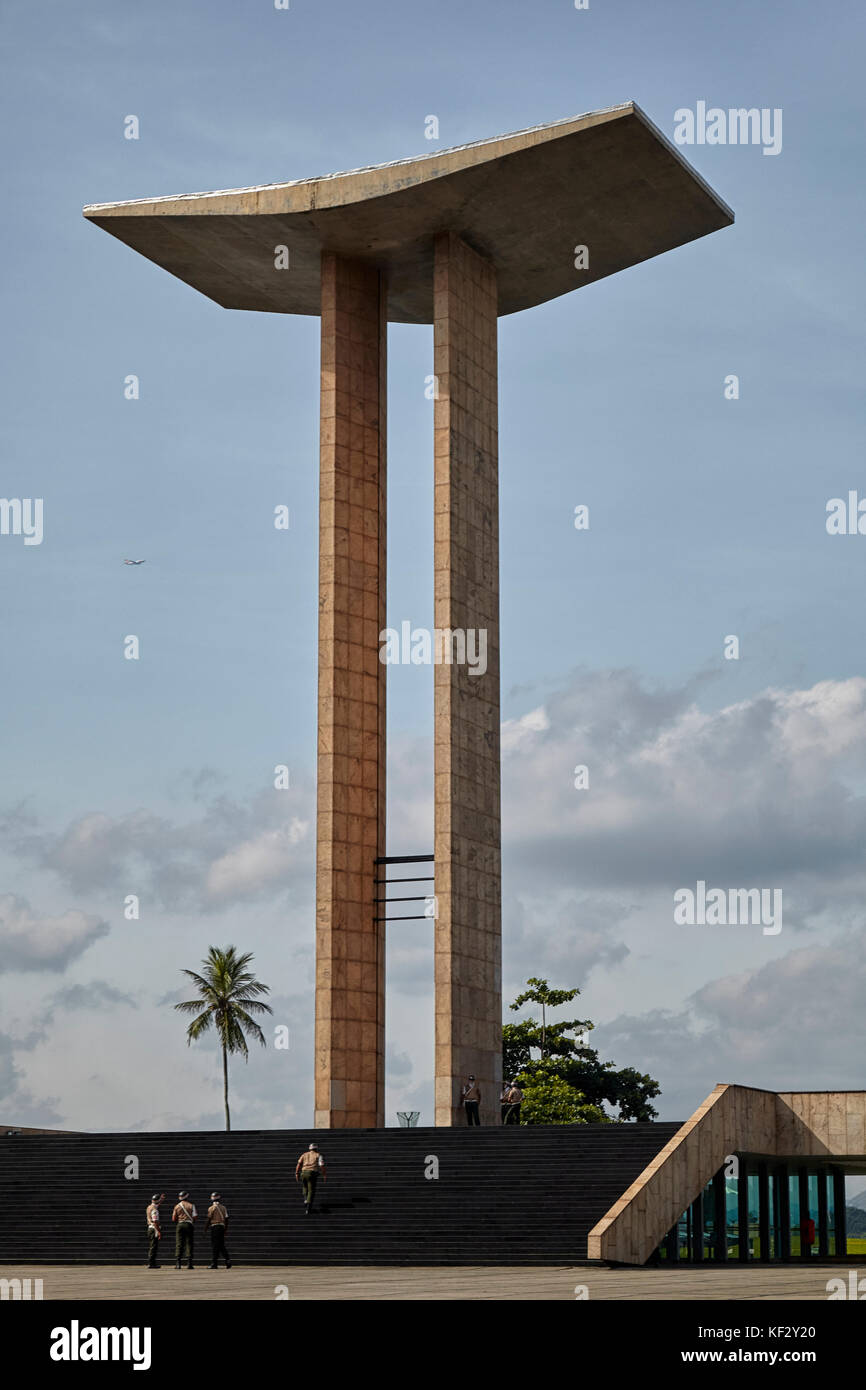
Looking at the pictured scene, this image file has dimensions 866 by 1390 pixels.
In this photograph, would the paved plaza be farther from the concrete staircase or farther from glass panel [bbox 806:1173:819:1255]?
glass panel [bbox 806:1173:819:1255]

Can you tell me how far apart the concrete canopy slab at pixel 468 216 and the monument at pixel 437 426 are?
6 centimetres

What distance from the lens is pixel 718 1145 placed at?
30828mm

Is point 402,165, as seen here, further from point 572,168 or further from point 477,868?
point 477,868

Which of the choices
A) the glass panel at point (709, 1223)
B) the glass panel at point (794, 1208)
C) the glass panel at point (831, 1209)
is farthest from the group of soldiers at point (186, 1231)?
the glass panel at point (831, 1209)

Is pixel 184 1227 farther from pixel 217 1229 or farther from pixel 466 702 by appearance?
pixel 466 702

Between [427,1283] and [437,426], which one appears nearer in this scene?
[427,1283]

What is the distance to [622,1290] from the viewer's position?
66.5 ft

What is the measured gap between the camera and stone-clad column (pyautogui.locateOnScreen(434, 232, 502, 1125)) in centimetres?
3772

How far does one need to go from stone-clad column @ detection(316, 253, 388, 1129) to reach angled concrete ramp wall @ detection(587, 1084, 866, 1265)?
9.17 metres

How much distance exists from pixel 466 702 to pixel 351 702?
2.78m

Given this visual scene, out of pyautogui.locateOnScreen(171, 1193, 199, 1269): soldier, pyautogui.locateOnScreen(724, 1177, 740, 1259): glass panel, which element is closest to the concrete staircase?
pyautogui.locateOnScreen(171, 1193, 199, 1269): soldier

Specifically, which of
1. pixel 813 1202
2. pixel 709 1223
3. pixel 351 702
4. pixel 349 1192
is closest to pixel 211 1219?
pixel 349 1192

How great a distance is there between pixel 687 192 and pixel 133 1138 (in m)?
23.3
